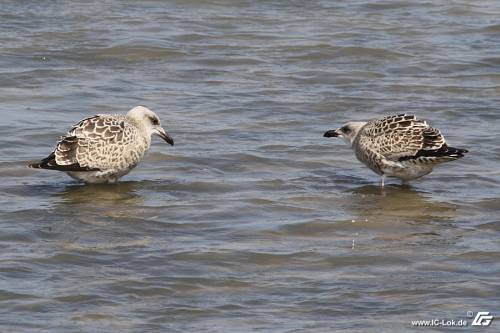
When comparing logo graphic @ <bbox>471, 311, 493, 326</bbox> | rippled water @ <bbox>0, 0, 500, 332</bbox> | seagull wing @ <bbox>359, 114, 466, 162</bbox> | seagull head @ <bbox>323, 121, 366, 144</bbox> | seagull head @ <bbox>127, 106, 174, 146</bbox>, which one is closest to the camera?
logo graphic @ <bbox>471, 311, 493, 326</bbox>

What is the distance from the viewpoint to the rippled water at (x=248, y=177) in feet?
29.5

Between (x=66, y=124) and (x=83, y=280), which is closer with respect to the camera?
(x=83, y=280)

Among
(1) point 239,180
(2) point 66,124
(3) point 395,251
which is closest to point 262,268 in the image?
(3) point 395,251

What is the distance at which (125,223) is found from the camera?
1090 cm

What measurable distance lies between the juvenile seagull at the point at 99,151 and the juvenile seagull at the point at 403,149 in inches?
78.5

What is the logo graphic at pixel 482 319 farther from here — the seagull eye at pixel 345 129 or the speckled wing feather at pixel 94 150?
the seagull eye at pixel 345 129

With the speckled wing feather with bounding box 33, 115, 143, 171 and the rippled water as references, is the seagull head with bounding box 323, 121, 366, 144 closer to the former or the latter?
the rippled water

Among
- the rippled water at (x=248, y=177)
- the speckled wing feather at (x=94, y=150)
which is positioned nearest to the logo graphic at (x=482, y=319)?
the rippled water at (x=248, y=177)

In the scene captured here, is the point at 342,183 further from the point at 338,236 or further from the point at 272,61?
the point at 272,61

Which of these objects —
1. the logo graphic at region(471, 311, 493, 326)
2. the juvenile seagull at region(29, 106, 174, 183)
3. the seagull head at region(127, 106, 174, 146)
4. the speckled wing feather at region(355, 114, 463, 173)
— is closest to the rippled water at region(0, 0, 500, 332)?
the logo graphic at region(471, 311, 493, 326)

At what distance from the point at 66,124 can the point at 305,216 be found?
3.72 meters

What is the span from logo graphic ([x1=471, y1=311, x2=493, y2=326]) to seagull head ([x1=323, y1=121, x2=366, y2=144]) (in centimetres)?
433

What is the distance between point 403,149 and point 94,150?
8.81 feet

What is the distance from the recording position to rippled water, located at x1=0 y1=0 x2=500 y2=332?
9.00 meters
